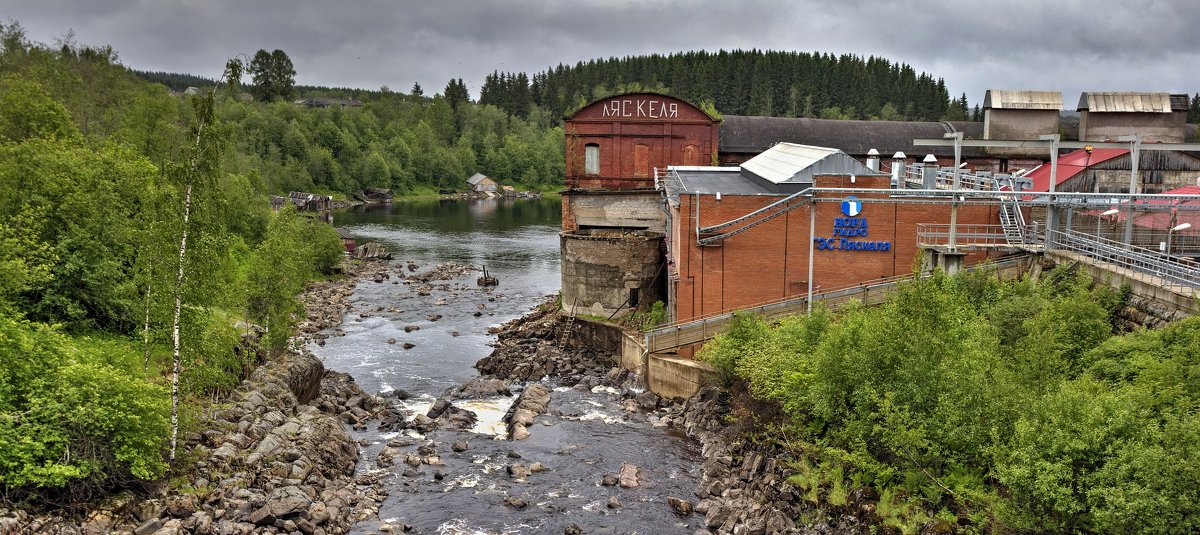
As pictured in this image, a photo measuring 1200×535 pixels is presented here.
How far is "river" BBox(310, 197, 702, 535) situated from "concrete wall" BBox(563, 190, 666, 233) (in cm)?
710

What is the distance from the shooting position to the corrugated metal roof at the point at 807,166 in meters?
35.4

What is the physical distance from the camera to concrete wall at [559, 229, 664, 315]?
41625 mm

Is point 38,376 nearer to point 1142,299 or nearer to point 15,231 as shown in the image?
point 15,231

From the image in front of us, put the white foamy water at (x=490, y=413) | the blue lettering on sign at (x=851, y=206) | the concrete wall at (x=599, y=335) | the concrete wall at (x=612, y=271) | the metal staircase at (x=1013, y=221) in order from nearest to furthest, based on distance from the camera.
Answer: the white foamy water at (x=490, y=413), the metal staircase at (x=1013, y=221), the blue lettering on sign at (x=851, y=206), the concrete wall at (x=599, y=335), the concrete wall at (x=612, y=271)

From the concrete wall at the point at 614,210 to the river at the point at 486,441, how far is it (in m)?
7.10

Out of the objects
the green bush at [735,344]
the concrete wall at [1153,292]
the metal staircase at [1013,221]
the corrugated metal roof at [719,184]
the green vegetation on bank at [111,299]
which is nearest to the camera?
the green vegetation on bank at [111,299]

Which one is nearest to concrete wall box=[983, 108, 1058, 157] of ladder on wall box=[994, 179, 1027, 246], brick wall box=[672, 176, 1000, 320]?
ladder on wall box=[994, 179, 1027, 246]

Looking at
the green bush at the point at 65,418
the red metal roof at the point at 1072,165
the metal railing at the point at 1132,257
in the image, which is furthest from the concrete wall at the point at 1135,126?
the green bush at the point at 65,418

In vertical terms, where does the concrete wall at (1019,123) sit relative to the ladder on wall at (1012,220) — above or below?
above

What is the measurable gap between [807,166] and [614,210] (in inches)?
601

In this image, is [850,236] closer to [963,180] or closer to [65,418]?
[963,180]

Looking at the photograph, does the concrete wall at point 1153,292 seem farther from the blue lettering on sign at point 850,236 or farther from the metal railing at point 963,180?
the metal railing at point 963,180

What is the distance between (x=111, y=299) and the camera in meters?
27.3

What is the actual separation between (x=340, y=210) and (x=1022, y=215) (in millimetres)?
97767
